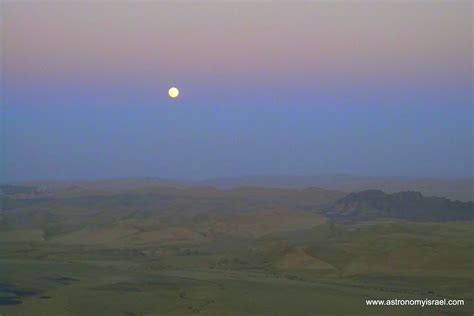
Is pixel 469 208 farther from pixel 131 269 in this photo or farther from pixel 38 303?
pixel 38 303

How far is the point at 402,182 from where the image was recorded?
122000 mm

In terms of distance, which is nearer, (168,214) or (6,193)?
(168,214)

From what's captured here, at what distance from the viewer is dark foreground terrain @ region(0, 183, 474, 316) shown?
25281 millimetres

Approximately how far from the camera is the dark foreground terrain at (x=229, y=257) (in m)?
25.3

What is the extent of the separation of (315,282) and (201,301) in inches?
305

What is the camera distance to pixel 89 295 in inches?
1041

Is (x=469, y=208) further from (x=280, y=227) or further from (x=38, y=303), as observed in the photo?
(x=38, y=303)

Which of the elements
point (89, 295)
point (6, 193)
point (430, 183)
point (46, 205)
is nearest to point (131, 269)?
point (89, 295)

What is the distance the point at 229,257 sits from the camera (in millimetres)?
41125

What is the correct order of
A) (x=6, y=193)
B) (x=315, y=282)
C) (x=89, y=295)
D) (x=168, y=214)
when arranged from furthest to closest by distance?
(x=6, y=193), (x=168, y=214), (x=315, y=282), (x=89, y=295)

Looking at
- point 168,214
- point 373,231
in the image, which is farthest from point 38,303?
point 168,214

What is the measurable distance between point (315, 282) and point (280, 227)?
94.2 feet

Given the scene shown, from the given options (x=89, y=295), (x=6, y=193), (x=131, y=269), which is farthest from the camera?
(x=6, y=193)

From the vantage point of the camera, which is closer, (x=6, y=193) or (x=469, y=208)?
(x=469, y=208)
